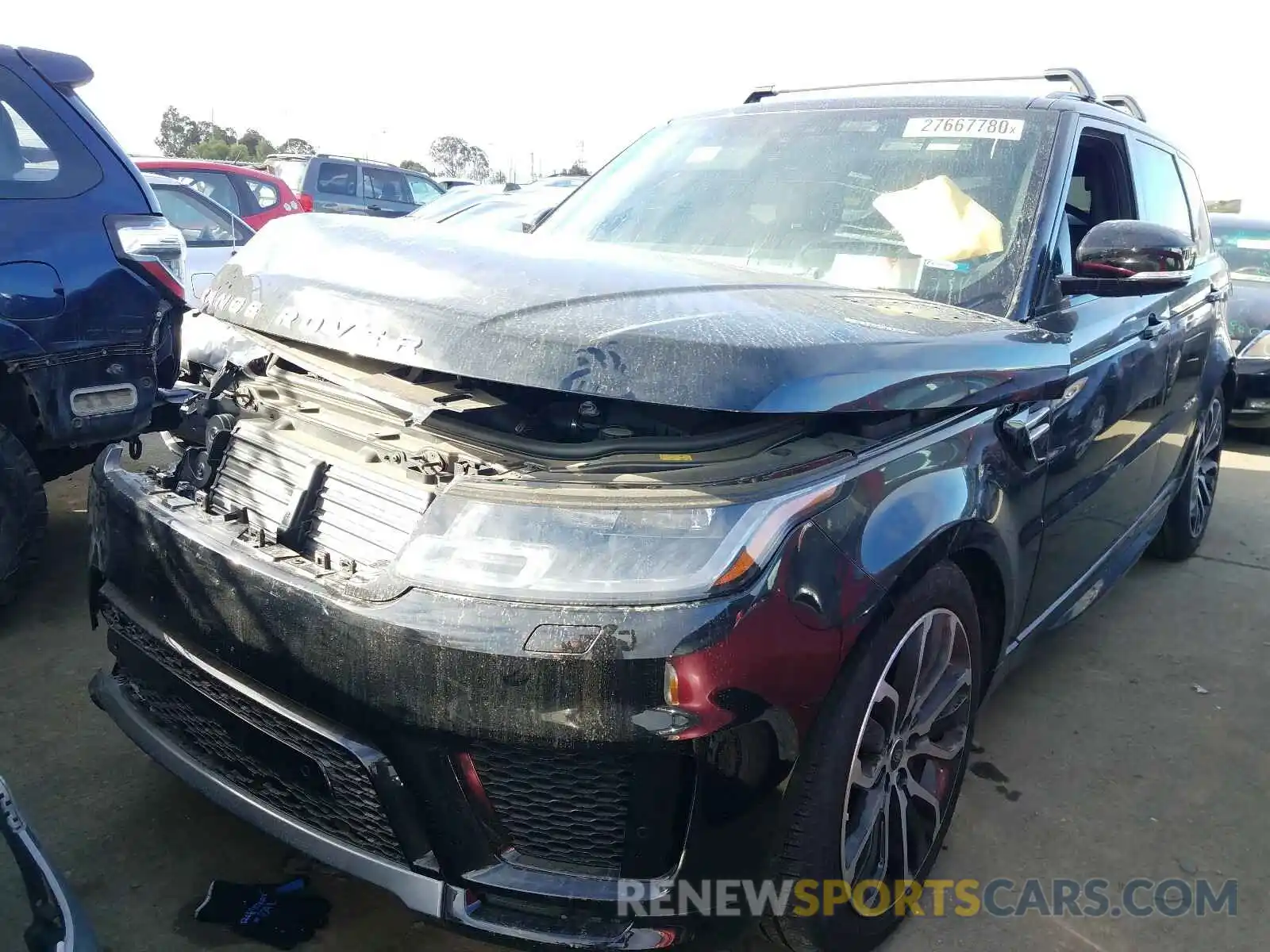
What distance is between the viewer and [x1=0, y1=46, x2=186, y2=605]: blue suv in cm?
328

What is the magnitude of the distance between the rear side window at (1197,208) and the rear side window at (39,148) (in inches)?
168

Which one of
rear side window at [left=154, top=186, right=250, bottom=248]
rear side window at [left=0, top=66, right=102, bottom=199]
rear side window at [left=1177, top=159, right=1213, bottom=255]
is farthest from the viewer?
rear side window at [left=154, top=186, right=250, bottom=248]

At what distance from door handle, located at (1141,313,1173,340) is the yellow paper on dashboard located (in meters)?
0.86

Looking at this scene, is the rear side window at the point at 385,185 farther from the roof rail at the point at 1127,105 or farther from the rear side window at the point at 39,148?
the roof rail at the point at 1127,105

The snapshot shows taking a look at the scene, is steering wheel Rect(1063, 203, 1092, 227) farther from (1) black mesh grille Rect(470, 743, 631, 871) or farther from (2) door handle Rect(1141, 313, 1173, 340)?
(1) black mesh grille Rect(470, 743, 631, 871)

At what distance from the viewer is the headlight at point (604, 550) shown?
5.26 feet

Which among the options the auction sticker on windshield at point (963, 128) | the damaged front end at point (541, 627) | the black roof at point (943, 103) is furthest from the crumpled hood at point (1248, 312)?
the damaged front end at point (541, 627)

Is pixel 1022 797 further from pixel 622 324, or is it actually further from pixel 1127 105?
pixel 1127 105

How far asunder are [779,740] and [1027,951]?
3.25 feet

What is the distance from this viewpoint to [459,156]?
174 feet

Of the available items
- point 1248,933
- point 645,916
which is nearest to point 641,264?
point 645,916

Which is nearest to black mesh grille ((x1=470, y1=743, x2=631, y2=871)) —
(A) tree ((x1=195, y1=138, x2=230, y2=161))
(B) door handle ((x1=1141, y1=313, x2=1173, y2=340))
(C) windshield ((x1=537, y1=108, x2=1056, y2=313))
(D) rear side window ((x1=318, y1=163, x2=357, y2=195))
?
(C) windshield ((x1=537, y1=108, x2=1056, y2=313))

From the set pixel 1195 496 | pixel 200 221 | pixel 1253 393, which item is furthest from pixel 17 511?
→ pixel 1253 393

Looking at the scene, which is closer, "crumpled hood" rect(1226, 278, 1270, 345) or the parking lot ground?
the parking lot ground
